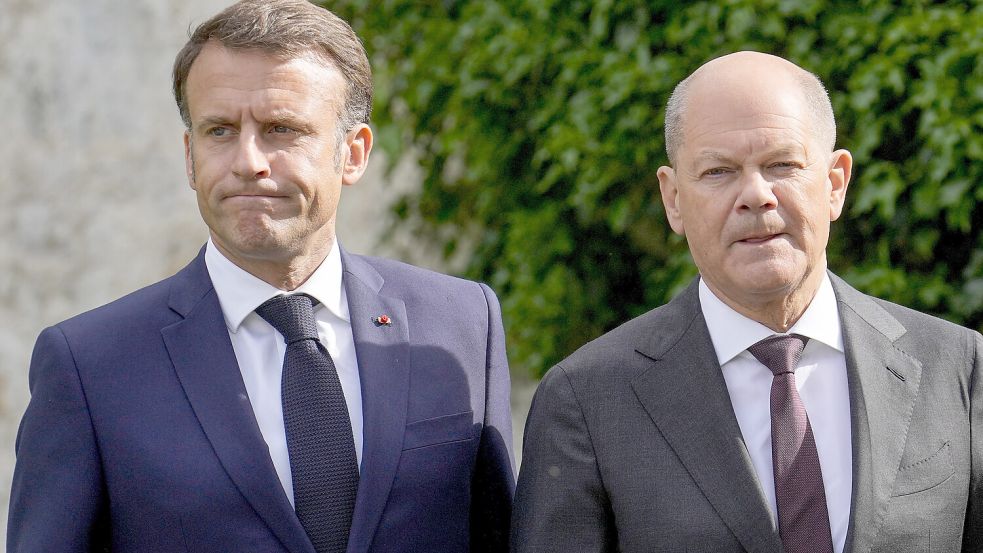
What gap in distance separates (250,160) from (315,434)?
0.56 metres

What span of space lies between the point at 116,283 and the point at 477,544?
11.2ft

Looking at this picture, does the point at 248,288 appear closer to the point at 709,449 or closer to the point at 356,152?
the point at 356,152

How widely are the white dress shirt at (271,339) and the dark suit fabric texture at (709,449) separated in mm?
405

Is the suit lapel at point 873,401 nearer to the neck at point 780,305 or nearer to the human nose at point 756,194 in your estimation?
the neck at point 780,305

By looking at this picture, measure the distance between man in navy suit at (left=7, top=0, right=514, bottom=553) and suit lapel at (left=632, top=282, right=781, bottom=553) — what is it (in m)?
0.42

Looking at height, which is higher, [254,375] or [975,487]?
[254,375]

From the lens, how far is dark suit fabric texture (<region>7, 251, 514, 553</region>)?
2338 mm

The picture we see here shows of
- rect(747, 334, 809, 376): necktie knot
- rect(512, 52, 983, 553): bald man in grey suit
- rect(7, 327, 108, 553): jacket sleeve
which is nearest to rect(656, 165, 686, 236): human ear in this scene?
rect(512, 52, 983, 553): bald man in grey suit

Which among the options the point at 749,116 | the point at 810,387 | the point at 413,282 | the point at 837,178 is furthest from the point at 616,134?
the point at 810,387

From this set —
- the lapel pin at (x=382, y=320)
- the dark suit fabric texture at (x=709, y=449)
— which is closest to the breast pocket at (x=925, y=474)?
the dark suit fabric texture at (x=709, y=449)

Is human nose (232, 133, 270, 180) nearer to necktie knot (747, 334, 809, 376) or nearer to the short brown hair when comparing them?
the short brown hair

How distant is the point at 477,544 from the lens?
268 cm

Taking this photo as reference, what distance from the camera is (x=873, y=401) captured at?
7.81ft

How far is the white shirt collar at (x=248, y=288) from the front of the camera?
253 cm
